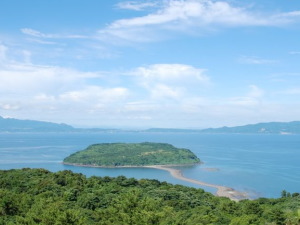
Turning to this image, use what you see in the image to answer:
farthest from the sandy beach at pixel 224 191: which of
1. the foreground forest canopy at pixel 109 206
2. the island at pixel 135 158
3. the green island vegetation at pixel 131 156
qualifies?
the green island vegetation at pixel 131 156

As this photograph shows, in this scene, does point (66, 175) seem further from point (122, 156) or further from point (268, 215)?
point (122, 156)

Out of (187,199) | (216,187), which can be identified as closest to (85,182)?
(187,199)

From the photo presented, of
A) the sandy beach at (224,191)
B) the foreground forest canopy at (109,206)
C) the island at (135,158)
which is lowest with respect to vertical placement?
the sandy beach at (224,191)

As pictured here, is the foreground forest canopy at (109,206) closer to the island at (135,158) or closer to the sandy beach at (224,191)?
the sandy beach at (224,191)

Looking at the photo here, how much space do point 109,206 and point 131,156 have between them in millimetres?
96760

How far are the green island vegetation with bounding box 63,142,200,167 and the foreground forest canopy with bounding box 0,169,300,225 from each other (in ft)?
224

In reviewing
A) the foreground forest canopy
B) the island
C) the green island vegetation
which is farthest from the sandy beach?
the green island vegetation

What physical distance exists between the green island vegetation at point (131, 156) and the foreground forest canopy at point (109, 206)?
6827 cm

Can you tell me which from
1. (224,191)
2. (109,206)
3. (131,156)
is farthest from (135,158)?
(109,206)

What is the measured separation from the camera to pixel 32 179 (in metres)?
41.4

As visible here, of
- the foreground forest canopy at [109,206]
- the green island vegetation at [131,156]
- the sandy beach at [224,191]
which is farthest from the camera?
the green island vegetation at [131,156]

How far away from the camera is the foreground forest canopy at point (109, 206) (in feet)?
56.8

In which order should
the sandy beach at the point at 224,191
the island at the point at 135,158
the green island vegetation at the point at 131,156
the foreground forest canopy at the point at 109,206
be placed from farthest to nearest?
the green island vegetation at the point at 131,156, the island at the point at 135,158, the sandy beach at the point at 224,191, the foreground forest canopy at the point at 109,206

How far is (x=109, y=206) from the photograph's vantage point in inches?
1024
